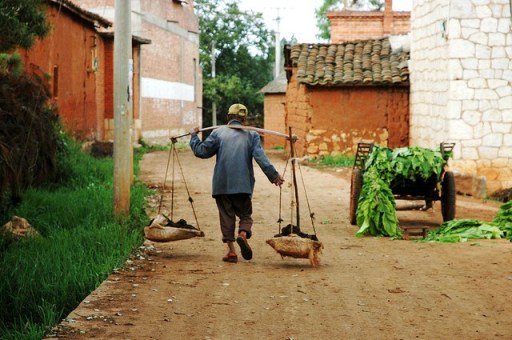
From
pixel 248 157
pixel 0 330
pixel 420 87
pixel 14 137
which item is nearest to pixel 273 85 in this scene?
pixel 420 87

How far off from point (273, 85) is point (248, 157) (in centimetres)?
3147

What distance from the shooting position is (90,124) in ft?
81.9

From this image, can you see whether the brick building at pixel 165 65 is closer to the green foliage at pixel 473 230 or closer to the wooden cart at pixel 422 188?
the wooden cart at pixel 422 188

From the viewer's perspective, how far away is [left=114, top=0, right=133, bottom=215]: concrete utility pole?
37.6 ft

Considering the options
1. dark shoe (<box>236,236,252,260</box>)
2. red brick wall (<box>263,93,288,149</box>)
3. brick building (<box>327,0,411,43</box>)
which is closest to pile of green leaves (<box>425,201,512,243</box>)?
dark shoe (<box>236,236,252,260</box>)

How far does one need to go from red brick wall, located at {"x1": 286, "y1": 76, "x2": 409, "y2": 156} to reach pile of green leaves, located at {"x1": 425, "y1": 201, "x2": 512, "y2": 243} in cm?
1270

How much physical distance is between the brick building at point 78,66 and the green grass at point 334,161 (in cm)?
647

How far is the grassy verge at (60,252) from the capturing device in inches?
291

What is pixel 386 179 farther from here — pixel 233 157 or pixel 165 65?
pixel 165 65

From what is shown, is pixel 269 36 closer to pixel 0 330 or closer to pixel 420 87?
pixel 420 87

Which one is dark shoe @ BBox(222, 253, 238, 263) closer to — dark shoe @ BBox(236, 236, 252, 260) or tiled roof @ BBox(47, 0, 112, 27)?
dark shoe @ BBox(236, 236, 252, 260)

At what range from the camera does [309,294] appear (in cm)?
735

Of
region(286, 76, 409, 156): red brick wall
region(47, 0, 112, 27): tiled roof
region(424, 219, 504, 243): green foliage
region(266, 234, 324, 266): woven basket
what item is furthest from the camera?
region(286, 76, 409, 156): red brick wall

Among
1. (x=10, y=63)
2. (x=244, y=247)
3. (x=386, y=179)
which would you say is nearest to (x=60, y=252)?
(x=244, y=247)
